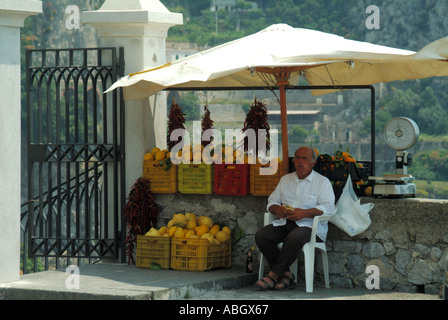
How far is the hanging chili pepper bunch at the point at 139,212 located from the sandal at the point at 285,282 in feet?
5.18

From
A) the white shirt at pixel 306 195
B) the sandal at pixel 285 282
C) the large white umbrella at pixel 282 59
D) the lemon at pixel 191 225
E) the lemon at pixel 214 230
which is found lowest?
the sandal at pixel 285 282

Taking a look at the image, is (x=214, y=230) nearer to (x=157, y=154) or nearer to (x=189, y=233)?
(x=189, y=233)

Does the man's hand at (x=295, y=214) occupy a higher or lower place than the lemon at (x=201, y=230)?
higher

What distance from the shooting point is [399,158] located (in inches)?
248

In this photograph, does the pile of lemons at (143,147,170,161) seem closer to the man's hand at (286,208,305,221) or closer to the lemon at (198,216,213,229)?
the lemon at (198,216,213,229)

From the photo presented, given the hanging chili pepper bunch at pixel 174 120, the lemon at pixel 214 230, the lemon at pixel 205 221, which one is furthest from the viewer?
the hanging chili pepper bunch at pixel 174 120

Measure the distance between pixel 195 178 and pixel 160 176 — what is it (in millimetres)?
350

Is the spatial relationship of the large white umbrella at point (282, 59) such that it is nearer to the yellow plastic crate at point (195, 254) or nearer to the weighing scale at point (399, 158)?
the weighing scale at point (399, 158)

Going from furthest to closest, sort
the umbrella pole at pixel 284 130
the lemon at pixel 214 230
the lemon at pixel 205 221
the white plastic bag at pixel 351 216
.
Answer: the lemon at pixel 205 221 → the lemon at pixel 214 230 → the umbrella pole at pixel 284 130 → the white plastic bag at pixel 351 216

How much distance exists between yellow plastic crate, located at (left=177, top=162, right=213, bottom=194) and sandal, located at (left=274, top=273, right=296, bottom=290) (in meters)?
1.26

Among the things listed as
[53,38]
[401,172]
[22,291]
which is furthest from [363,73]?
[53,38]

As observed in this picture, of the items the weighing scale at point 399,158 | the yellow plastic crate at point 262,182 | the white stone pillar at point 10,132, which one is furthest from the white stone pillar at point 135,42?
the weighing scale at point 399,158

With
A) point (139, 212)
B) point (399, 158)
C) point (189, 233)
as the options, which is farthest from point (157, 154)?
point (399, 158)

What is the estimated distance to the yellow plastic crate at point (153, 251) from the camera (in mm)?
6613
